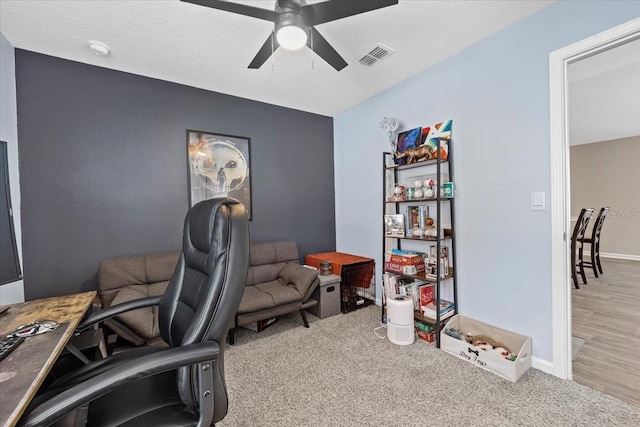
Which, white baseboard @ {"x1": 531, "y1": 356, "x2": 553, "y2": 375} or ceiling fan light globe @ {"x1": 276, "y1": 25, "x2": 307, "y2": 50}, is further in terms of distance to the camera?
white baseboard @ {"x1": 531, "y1": 356, "x2": 553, "y2": 375}

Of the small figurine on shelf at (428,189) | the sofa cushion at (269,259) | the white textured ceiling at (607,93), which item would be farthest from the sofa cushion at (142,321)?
the white textured ceiling at (607,93)

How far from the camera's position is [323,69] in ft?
8.72

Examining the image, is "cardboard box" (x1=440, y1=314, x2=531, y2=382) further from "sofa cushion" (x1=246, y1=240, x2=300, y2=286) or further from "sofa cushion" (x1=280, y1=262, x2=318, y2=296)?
"sofa cushion" (x1=246, y1=240, x2=300, y2=286)

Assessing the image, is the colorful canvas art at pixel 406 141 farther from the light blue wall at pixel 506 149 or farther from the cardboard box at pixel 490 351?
the cardboard box at pixel 490 351

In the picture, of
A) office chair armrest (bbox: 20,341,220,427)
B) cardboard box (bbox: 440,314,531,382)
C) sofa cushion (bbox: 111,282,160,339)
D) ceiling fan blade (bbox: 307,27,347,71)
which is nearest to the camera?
office chair armrest (bbox: 20,341,220,427)

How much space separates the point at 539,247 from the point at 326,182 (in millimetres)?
2550

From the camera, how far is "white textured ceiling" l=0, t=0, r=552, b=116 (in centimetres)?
185

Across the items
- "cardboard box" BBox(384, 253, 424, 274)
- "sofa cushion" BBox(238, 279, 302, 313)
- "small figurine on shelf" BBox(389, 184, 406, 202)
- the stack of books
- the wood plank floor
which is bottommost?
the wood plank floor

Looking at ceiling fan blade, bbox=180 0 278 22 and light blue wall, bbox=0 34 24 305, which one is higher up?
ceiling fan blade, bbox=180 0 278 22

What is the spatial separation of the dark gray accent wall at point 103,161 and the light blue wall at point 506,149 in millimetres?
2161

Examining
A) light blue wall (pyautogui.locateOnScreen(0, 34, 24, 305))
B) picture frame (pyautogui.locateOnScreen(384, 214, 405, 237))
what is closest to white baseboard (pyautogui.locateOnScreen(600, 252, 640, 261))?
picture frame (pyautogui.locateOnScreen(384, 214, 405, 237))

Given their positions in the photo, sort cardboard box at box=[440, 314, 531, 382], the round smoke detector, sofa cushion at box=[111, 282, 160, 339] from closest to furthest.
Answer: cardboard box at box=[440, 314, 531, 382], sofa cushion at box=[111, 282, 160, 339], the round smoke detector

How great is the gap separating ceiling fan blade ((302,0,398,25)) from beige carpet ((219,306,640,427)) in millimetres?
2304

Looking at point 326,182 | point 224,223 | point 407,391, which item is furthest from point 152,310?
point 326,182
